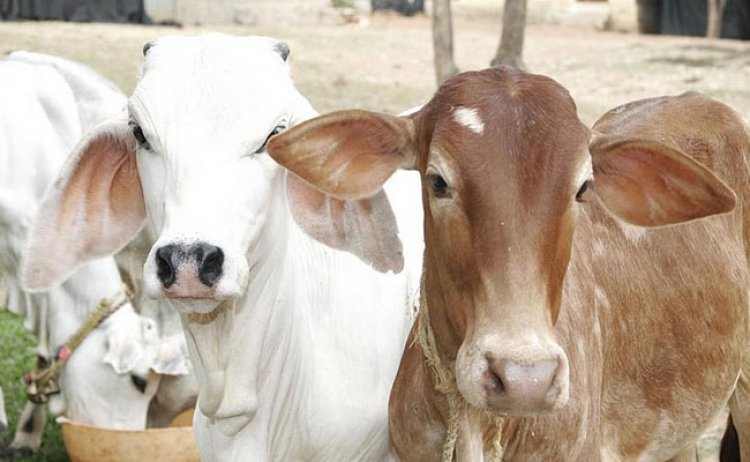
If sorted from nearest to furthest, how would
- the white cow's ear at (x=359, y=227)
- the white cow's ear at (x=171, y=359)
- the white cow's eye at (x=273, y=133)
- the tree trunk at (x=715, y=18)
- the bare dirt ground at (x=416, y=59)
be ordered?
the white cow's eye at (x=273, y=133), the white cow's ear at (x=359, y=227), the white cow's ear at (x=171, y=359), the bare dirt ground at (x=416, y=59), the tree trunk at (x=715, y=18)

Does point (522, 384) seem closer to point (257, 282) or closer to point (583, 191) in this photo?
point (583, 191)

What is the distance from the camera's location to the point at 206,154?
10.1 feet

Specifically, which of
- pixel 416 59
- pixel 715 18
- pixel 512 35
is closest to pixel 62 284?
pixel 512 35

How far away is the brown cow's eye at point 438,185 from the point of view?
117 inches

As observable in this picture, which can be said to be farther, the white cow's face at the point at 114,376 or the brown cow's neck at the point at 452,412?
the white cow's face at the point at 114,376

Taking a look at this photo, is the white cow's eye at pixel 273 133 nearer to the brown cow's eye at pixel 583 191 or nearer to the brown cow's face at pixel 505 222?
the brown cow's face at pixel 505 222

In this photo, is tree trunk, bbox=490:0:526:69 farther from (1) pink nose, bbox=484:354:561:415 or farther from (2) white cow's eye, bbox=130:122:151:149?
(1) pink nose, bbox=484:354:561:415

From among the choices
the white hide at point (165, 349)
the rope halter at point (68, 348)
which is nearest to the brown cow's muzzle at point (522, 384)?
the white hide at point (165, 349)

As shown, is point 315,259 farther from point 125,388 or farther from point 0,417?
point 0,417

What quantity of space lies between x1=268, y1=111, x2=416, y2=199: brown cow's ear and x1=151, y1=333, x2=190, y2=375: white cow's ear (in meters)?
1.66

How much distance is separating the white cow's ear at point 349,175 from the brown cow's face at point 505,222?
17cm

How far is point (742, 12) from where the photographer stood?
21.0m

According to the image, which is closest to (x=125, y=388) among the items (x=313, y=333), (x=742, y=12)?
(x=313, y=333)

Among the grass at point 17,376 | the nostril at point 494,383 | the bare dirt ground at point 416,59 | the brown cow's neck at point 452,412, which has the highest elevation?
the nostril at point 494,383
